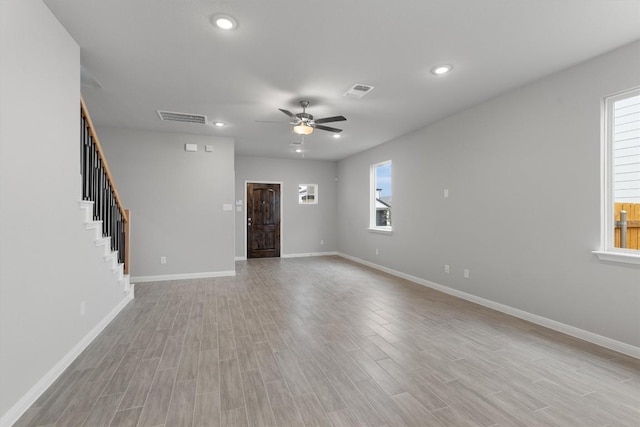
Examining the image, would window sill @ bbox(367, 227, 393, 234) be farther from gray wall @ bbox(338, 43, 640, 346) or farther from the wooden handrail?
the wooden handrail

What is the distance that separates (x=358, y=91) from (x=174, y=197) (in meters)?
4.00

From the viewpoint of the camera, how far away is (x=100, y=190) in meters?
3.54

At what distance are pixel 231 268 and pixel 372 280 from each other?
2.86 m

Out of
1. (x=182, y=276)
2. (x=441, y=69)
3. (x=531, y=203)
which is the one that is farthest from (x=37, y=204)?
(x=531, y=203)

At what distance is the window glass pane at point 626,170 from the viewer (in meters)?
2.71

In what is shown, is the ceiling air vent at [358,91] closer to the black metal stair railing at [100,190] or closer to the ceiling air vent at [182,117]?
the ceiling air vent at [182,117]

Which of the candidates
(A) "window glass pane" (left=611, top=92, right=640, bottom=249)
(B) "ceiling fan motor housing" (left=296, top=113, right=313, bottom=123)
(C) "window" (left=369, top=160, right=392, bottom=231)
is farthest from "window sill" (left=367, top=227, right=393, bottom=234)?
(A) "window glass pane" (left=611, top=92, right=640, bottom=249)

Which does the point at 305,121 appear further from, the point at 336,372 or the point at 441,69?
the point at 336,372

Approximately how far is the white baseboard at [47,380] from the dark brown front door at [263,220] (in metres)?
4.77

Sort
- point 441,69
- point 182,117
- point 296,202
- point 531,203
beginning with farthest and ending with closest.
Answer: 1. point 296,202
2. point 182,117
3. point 531,203
4. point 441,69

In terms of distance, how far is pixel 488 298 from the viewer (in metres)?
3.97

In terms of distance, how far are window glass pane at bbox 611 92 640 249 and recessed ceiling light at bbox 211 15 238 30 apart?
3.63 metres

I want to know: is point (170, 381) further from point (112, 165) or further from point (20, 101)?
point (112, 165)

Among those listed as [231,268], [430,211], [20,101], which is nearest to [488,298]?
[430,211]
